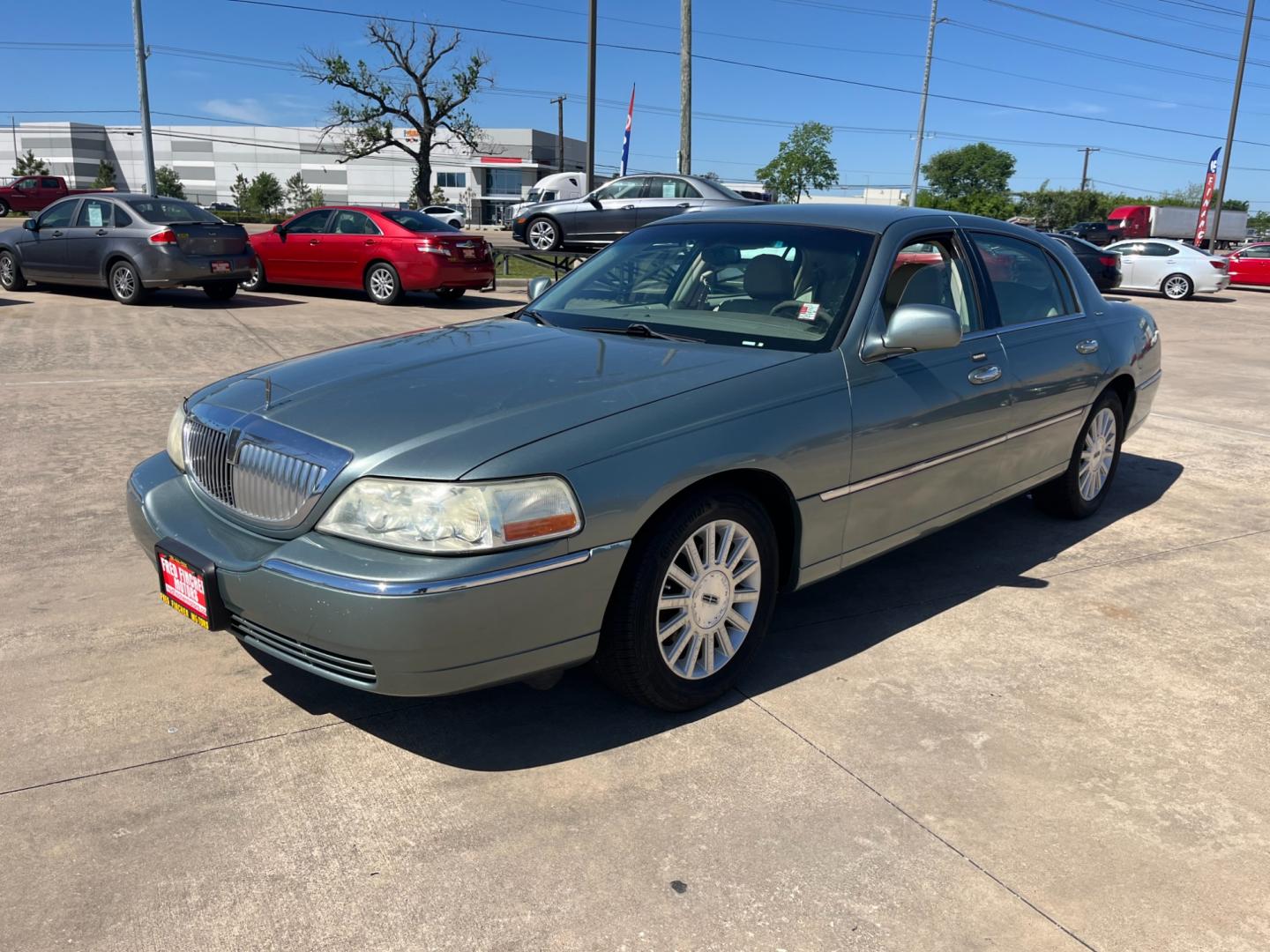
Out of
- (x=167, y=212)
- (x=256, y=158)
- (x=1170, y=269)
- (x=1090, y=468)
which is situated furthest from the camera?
(x=256, y=158)

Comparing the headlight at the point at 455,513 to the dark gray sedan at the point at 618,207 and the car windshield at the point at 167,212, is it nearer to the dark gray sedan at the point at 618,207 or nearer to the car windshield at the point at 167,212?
the car windshield at the point at 167,212

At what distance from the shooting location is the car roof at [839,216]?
4.13 metres

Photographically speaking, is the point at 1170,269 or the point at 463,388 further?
the point at 1170,269

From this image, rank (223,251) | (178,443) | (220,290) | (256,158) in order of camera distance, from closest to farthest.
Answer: (178,443), (223,251), (220,290), (256,158)

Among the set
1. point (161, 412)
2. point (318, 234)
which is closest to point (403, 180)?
point (318, 234)

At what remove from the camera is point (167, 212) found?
14.1 m

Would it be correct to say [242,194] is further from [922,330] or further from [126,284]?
[922,330]

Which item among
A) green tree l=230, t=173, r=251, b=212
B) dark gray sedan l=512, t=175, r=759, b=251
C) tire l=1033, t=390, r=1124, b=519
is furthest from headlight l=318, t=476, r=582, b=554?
green tree l=230, t=173, r=251, b=212

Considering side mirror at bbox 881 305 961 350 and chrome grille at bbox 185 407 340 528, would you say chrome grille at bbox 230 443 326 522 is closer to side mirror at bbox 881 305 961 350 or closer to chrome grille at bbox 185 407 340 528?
chrome grille at bbox 185 407 340 528

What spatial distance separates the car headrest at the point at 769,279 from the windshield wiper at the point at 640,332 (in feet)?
1.25

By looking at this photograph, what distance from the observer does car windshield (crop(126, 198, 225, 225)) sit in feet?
45.6

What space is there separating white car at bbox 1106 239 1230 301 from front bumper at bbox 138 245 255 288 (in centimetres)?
1970

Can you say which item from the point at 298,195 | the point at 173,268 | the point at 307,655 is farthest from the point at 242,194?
the point at 307,655

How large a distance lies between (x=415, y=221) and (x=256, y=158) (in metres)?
105
